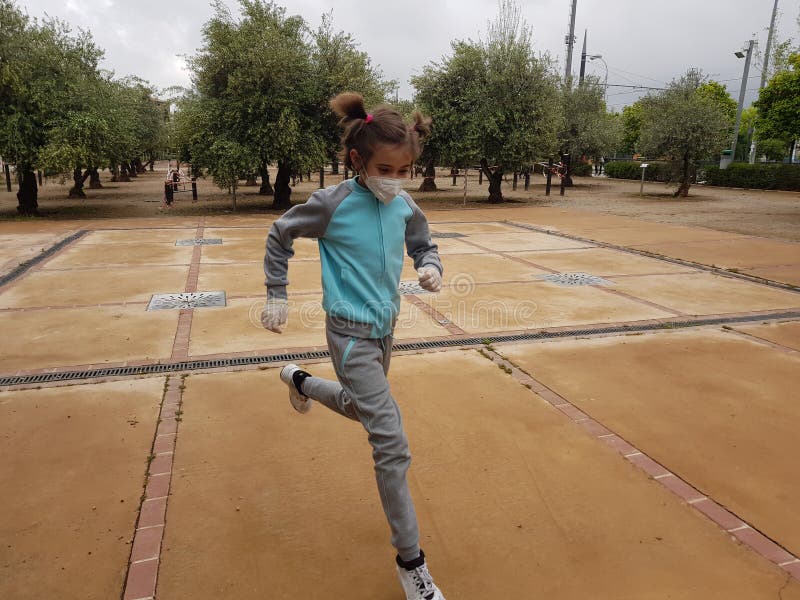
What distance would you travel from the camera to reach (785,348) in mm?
4871

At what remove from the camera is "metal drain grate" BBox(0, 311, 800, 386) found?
13.5 ft

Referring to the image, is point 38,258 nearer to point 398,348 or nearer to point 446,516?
point 398,348

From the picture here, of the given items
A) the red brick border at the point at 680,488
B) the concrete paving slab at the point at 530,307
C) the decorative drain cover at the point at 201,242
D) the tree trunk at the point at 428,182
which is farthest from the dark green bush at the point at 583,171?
the red brick border at the point at 680,488

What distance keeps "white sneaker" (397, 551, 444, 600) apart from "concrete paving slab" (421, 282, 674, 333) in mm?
3399

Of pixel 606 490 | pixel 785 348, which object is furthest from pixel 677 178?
pixel 606 490

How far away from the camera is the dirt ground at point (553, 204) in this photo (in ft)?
48.1

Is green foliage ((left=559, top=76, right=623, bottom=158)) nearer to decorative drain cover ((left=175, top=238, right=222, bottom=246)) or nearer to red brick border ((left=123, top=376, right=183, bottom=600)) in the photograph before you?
decorative drain cover ((left=175, top=238, right=222, bottom=246))

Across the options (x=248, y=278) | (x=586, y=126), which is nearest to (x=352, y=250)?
(x=248, y=278)

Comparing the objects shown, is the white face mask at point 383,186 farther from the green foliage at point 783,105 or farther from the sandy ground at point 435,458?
the green foliage at point 783,105

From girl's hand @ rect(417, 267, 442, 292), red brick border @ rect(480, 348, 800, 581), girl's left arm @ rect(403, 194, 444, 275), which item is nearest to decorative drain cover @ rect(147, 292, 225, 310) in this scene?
red brick border @ rect(480, 348, 800, 581)

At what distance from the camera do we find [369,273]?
2.15 m

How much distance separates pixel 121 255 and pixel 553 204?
13.8m

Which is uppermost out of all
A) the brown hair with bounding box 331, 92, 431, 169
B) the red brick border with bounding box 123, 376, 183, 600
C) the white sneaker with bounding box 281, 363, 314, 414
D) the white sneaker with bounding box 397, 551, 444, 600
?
the brown hair with bounding box 331, 92, 431, 169

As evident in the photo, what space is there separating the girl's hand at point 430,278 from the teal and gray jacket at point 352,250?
5.5 inches
